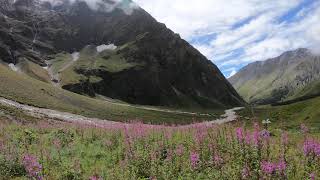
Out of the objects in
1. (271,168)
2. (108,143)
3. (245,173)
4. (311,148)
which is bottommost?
(245,173)

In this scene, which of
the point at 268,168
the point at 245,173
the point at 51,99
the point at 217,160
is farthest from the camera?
the point at 51,99

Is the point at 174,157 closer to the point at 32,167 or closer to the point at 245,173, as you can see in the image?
the point at 245,173

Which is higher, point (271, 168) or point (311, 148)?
point (311, 148)

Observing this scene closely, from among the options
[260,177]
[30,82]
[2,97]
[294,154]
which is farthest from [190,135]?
[30,82]

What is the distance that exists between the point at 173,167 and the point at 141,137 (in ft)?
12.6

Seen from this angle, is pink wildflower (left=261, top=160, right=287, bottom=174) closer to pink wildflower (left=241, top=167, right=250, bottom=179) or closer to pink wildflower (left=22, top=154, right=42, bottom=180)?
pink wildflower (left=241, top=167, right=250, bottom=179)

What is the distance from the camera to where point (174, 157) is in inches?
561

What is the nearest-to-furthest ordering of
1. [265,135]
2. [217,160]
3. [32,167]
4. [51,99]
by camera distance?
[217,160] → [32,167] → [265,135] → [51,99]

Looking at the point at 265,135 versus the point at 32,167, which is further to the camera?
the point at 265,135

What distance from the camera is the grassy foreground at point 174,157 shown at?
493 inches

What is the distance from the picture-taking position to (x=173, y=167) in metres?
13.4

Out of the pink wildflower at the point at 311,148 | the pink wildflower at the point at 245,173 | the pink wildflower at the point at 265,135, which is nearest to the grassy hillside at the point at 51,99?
the pink wildflower at the point at 265,135

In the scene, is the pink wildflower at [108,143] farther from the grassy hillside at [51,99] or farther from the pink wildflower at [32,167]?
the grassy hillside at [51,99]

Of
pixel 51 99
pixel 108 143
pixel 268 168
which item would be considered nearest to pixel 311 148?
pixel 268 168
